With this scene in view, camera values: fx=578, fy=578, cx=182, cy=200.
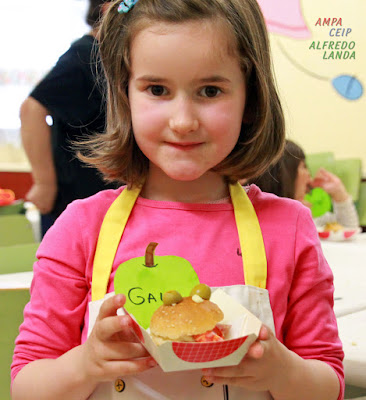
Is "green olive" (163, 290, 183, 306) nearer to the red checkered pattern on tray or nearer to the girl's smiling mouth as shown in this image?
the red checkered pattern on tray

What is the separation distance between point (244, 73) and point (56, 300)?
0.45 meters

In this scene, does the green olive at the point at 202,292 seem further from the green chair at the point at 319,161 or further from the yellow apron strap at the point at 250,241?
the green chair at the point at 319,161

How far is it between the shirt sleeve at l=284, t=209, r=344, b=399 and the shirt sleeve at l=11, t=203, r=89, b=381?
1.06 feet

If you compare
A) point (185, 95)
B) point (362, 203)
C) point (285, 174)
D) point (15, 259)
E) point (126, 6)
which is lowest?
point (362, 203)

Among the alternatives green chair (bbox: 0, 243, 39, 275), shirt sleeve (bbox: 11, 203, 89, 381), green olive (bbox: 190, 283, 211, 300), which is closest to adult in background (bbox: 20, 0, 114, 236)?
green chair (bbox: 0, 243, 39, 275)

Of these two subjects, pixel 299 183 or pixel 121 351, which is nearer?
pixel 121 351

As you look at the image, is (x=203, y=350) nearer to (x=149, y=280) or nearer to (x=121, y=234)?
(x=149, y=280)

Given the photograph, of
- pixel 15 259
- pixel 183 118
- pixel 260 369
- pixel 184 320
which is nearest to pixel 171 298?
pixel 184 320

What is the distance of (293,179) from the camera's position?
7.63 ft

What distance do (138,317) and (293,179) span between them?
168 centimetres

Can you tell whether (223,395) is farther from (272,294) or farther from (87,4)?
(87,4)

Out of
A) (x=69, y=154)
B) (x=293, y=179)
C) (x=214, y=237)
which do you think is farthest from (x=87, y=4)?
(x=214, y=237)

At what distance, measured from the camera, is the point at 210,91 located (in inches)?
32.7

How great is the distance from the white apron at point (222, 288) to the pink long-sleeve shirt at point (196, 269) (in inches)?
0.5
